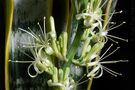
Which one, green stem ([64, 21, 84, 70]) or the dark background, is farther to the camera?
the dark background

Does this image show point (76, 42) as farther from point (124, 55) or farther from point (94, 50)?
point (124, 55)

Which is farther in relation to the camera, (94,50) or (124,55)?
(124,55)

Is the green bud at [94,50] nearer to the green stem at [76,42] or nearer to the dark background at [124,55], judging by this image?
the green stem at [76,42]

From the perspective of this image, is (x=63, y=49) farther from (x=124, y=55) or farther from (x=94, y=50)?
(x=124, y=55)

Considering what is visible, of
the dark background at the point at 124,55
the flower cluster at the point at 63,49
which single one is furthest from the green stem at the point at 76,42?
the dark background at the point at 124,55

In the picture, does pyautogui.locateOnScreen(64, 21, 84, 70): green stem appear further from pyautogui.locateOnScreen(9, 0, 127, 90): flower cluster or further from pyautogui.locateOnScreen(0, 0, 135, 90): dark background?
pyautogui.locateOnScreen(0, 0, 135, 90): dark background

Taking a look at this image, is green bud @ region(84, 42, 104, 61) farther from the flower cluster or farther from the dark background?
the dark background

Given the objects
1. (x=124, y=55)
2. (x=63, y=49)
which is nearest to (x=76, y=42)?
(x=63, y=49)

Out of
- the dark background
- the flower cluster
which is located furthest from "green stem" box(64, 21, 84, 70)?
the dark background

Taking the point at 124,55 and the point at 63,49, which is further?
the point at 124,55

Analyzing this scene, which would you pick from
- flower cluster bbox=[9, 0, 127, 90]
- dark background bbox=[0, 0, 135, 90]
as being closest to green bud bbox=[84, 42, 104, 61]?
flower cluster bbox=[9, 0, 127, 90]

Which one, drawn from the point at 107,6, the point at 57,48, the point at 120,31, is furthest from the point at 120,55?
the point at 57,48
